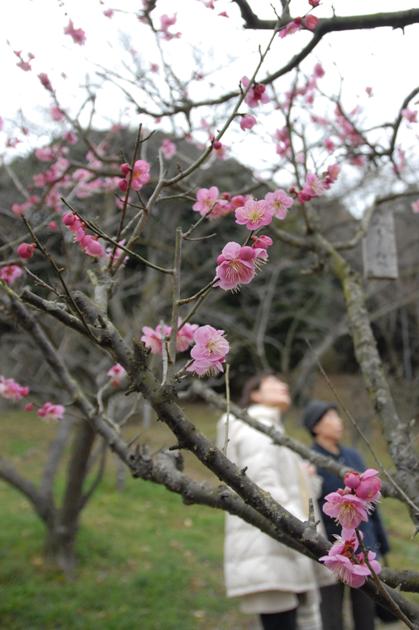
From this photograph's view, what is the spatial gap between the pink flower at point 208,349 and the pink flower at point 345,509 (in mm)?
329

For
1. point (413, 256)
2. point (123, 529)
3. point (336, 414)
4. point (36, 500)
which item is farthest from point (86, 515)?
point (413, 256)

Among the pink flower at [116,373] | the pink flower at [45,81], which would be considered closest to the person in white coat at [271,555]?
the pink flower at [116,373]

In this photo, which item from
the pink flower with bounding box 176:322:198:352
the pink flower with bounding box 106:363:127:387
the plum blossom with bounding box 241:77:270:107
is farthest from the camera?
the pink flower with bounding box 106:363:127:387

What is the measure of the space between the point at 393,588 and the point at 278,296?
403 inches

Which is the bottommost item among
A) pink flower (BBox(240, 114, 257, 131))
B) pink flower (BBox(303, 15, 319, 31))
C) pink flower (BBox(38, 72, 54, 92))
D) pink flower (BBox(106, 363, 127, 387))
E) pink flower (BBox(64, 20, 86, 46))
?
pink flower (BBox(106, 363, 127, 387))

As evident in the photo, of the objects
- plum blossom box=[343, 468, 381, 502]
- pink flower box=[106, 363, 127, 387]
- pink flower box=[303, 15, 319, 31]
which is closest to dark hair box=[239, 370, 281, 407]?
pink flower box=[106, 363, 127, 387]

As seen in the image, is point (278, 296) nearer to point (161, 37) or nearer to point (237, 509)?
point (161, 37)

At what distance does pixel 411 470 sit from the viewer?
1945 mm

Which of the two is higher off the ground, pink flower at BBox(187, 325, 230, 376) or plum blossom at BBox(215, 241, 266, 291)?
plum blossom at BBox(215, 241, 266, 291)

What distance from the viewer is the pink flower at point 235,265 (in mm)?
1122

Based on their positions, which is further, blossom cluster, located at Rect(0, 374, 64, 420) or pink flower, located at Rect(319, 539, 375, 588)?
blossom cluster, located at Rect(0, 374, 64, 420)

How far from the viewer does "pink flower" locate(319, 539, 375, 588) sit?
1086mm

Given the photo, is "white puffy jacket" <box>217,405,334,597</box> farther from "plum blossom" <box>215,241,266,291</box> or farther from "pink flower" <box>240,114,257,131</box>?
"plum blossom" <box>215,241,266,291</box>

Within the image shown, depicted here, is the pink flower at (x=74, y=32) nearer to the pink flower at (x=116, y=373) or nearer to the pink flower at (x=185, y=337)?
the pink flower at (x=116, y=373)
